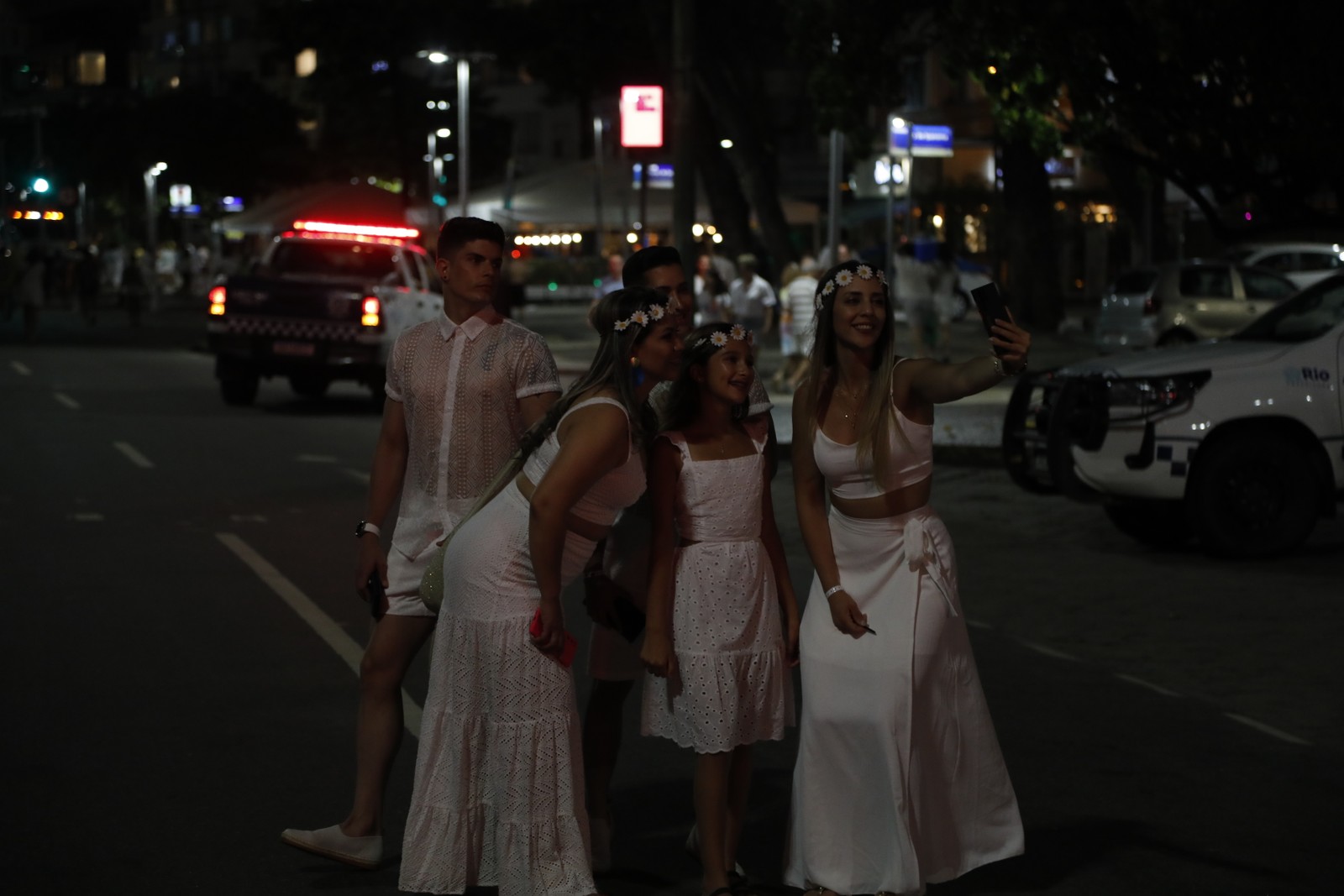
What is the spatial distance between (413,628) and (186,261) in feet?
235

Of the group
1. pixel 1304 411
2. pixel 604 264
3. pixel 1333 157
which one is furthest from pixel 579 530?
pixel 604 264

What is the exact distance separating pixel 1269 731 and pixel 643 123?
49.7ft

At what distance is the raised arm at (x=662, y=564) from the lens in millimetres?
5293

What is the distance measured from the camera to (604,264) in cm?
5875

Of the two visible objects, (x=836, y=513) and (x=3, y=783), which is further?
(x=3, y=783)

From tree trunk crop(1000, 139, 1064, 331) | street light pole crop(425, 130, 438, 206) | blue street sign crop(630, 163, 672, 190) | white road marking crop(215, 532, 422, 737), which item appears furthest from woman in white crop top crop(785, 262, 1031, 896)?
street light pole crop(425, 130, 438, 206)

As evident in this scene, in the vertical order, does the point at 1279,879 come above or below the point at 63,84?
below

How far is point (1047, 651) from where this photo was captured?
938 centimetres

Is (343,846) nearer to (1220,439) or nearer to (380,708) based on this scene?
(380,708)

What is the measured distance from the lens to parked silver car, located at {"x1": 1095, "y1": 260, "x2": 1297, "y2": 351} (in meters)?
27.5

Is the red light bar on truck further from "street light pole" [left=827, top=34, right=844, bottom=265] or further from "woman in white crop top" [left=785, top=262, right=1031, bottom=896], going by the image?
"woman in white crop top" [left=785, top=262, right=1031, bottom=896]

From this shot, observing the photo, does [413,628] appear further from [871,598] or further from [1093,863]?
[1093,863]

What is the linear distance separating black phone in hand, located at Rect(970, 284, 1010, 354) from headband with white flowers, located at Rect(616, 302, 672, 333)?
0.80 m

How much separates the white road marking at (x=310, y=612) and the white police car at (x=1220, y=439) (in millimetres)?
4359
